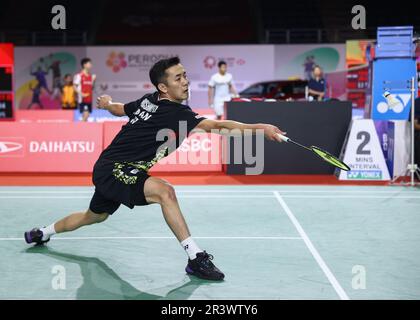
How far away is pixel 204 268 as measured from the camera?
4.93 m

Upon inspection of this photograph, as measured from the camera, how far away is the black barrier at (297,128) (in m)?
11.6

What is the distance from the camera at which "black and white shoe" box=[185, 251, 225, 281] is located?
4910 mm

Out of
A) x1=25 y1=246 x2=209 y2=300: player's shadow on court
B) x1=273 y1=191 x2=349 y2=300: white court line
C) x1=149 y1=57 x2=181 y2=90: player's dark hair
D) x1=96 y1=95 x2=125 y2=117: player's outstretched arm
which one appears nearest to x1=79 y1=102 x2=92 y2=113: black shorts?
x1=273 y1=191 x2=349 y2=300: white court line

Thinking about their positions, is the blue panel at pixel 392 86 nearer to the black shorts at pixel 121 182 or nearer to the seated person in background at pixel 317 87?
the seated person in background at pixel 317 87

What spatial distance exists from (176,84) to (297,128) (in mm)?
6764

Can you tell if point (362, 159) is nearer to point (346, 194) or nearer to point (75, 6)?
point (346, 194)

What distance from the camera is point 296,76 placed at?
23656mm

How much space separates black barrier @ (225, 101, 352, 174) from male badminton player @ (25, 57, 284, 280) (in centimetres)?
643

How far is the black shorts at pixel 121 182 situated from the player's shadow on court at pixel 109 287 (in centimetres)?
58

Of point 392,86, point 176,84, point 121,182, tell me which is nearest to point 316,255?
point 121,182

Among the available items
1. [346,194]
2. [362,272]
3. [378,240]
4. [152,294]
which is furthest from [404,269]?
[346,194]

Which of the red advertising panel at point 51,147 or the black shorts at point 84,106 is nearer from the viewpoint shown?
the red advertising panel at point 51,147

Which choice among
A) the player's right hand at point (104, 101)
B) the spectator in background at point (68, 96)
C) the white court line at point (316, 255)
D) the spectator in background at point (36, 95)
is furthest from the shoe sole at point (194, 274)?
the spectator in background at point (36, 95)

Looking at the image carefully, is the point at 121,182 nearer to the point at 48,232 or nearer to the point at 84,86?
the point at 48,232
